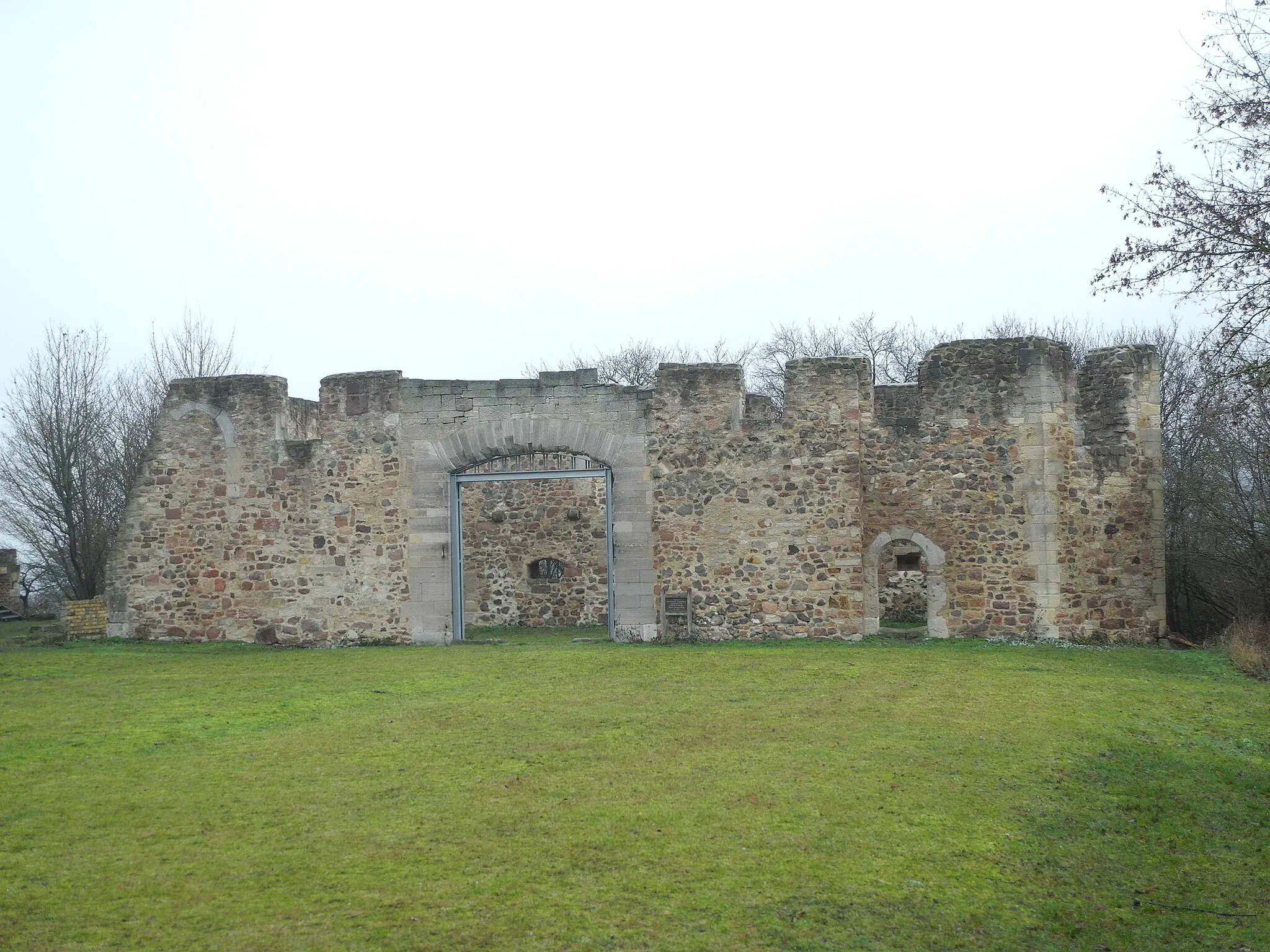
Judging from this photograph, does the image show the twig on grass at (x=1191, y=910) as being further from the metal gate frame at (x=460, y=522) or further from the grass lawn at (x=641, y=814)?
the metal gate frame at (x=460, y=522)

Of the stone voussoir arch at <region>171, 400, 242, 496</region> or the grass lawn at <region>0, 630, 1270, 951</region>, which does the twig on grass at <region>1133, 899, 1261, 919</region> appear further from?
the stone voussoir arch at <region>171, 400, 242, 496</region>

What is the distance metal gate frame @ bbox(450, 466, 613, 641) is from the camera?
633 inches

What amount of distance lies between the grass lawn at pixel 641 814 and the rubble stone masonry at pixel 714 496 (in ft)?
12.2

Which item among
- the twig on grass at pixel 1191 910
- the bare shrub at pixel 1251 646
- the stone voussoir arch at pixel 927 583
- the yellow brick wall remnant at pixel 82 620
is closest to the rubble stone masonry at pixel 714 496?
the stone voussoir arch at pixel 927 583

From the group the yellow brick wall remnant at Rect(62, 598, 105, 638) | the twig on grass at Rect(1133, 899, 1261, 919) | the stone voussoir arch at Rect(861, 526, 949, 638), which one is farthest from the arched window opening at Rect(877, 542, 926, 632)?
the twig on grass at Rect(1133, 899, 1261, 919)

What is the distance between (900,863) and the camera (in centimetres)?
610

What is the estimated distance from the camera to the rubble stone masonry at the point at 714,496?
15.6 metres

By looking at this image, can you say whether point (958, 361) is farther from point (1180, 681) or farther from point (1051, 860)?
point (1051, 860)

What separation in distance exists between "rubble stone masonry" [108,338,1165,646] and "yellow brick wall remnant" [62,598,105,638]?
0.90m

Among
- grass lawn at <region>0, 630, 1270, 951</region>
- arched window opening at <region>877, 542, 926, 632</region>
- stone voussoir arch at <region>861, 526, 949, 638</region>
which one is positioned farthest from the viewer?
arched window opening at <region>877, 542, 926, 632</region>

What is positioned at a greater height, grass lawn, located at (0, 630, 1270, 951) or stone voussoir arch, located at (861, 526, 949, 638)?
stone voussoir arch, located at (861, 526, 949, 638)

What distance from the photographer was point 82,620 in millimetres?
17516

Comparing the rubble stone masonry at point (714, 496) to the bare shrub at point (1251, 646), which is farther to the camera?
the rubble stone masonry at point (714, 496)

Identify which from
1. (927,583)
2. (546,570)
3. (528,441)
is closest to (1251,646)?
(927,583)
